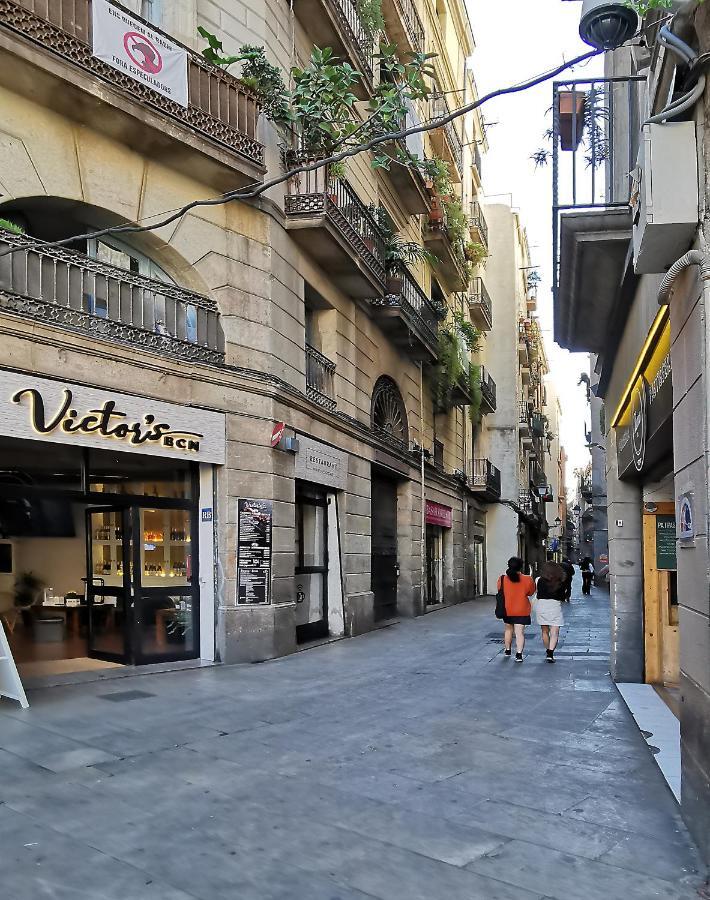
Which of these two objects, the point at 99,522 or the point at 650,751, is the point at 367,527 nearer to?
the point at 99,522

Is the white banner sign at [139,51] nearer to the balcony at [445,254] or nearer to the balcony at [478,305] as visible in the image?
the balcony at [445,254]

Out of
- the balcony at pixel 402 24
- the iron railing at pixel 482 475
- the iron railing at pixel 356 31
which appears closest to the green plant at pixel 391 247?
the iron railing at pixel 356 31

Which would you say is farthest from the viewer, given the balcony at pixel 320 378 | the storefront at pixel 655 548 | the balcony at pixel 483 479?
the balcony at pixel 483 479

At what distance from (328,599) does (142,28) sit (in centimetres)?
1001

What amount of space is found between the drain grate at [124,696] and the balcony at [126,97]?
6.79 m

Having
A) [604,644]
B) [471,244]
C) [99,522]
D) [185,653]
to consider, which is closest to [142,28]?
[99,522]

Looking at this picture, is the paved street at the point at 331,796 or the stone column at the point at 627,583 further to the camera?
the stone column at the point at 627,583

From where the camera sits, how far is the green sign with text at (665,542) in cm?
991

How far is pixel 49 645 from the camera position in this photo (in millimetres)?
12500

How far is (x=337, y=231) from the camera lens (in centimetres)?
1428

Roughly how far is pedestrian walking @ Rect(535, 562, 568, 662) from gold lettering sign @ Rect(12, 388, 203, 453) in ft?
18.0

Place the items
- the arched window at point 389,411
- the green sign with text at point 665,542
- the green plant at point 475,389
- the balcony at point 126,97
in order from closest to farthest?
the balcony at point 126,97, the green sign with text at point 665,542, the arched window at point 389,411, the green plant at point 475,389

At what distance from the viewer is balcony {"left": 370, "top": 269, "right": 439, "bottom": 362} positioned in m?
18.8

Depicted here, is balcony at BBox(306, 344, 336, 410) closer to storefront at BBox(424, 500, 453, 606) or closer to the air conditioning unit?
storefront at BBox(424, 500, 453, 606)
